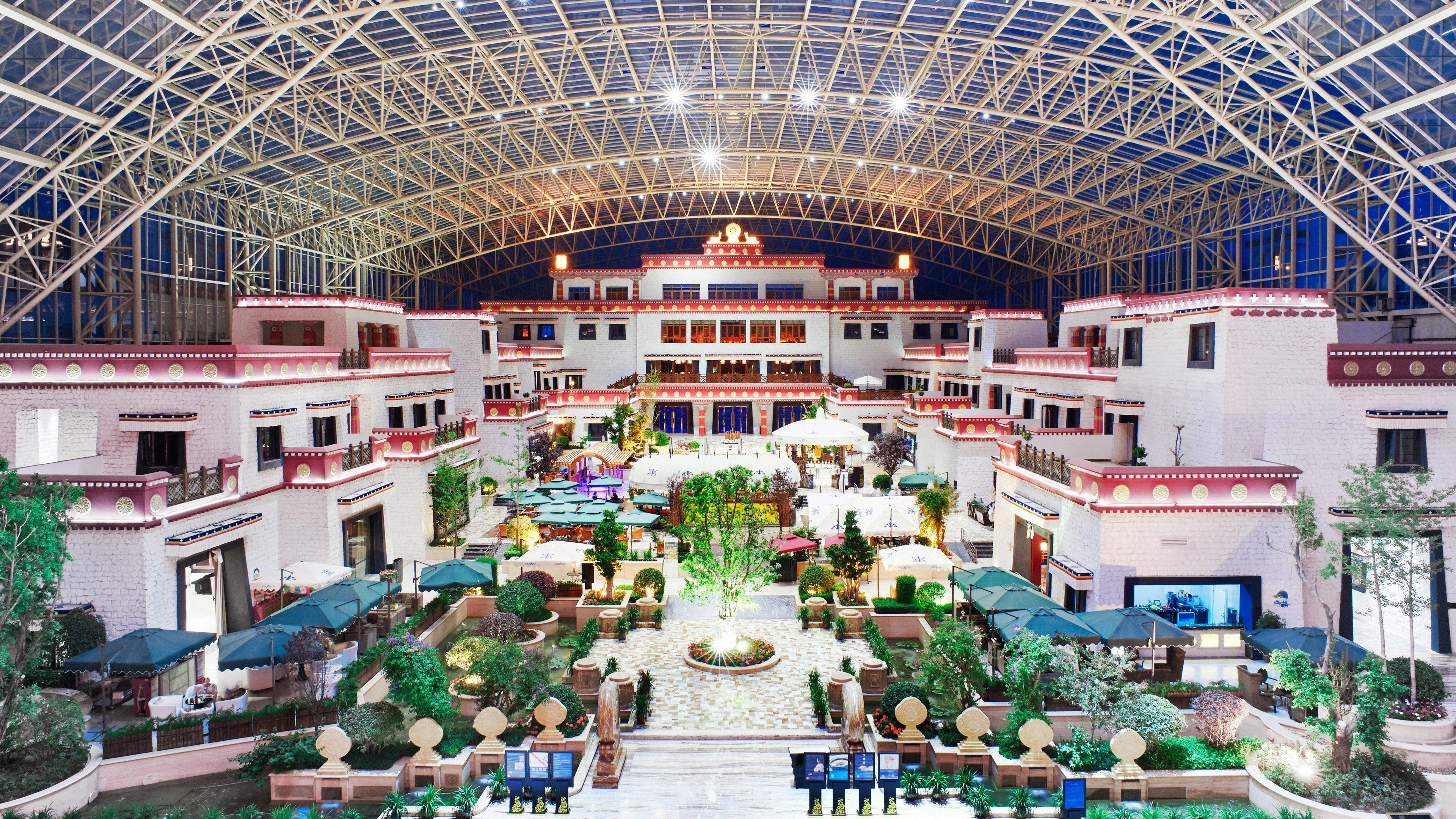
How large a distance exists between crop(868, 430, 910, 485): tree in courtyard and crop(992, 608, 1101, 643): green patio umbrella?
70.2 ft

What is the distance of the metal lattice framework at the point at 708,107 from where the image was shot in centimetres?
2606

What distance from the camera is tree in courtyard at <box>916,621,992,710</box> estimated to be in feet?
56.1

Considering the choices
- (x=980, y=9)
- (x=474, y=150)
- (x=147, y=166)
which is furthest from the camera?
(x=474, y=150)

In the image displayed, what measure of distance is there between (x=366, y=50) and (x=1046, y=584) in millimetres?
29675

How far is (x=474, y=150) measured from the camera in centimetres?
4731

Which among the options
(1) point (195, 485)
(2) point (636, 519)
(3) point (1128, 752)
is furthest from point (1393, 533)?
(1) point (195, 485)

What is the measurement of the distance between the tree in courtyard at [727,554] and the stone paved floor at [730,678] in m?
1.30

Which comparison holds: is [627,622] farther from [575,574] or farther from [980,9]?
[980,9]

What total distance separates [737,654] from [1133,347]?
55.3 ft

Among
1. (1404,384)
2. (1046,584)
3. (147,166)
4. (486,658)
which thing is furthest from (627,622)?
(147,166)

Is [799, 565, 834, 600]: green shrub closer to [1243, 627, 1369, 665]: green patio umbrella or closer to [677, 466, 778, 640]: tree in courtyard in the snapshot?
[677, 466, 778, 640]: tree in courtyard

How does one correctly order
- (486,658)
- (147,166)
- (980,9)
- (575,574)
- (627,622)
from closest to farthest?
1. (486,658)
2. (627,622)
3. (575,574)
4. (980,9)
5. (147,166)

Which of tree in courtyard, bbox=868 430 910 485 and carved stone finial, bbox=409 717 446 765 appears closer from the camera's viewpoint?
carved stone finial, bbox=409 717 446 765

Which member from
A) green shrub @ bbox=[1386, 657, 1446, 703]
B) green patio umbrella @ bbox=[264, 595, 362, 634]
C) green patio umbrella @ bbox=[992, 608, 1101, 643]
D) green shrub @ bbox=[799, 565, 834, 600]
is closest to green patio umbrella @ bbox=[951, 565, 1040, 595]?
green patio umbrella @ bbox=[992, 608, 1101, 643]
